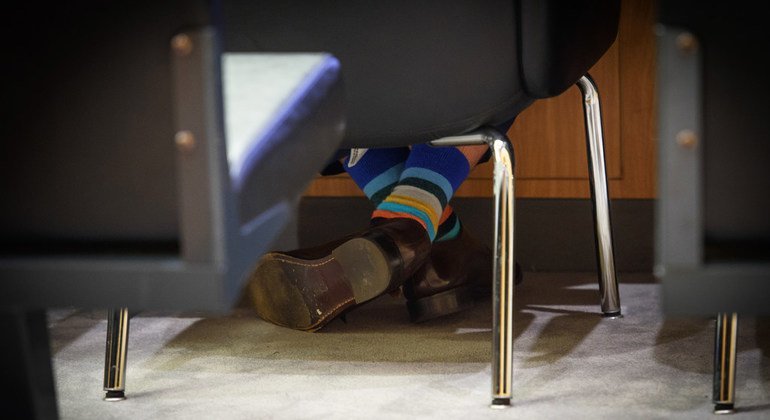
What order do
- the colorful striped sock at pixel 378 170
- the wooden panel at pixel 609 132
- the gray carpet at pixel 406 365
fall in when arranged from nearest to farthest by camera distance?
the gray carpet at pixel 406 365 → the colorful striped sock at pixel 378 170 → the wooden panel at pixel 609 132

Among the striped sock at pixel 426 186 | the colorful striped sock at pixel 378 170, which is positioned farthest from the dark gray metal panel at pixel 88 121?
the colorful striped sock at pixel 378 170

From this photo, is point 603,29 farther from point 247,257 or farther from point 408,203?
point 247,257

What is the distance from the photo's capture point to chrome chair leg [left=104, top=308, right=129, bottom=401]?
1.09 metres

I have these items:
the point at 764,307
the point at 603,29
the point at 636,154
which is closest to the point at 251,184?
the point at 764,307

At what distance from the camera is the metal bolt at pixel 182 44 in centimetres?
52

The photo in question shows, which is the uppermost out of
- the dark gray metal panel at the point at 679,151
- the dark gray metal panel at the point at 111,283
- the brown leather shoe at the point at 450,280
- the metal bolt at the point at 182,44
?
the metal bolt at the point at 182,44

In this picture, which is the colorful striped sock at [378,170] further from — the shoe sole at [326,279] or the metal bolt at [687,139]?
the metal bolt at [687,139]

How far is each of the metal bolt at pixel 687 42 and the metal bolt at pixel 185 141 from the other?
0.87 feet

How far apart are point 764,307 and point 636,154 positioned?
3.83ft

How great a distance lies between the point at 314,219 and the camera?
1818mm

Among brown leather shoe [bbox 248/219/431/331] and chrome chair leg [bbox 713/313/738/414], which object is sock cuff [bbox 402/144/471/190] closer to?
brown leather shoe [bbox 248/219/431/331]

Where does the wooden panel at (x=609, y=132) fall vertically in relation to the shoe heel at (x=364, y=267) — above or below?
above

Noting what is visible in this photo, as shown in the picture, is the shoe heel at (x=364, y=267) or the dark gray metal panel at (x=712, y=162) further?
the shoe heel at (x=364, y=267)

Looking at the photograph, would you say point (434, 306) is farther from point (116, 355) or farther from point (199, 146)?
point (199, 146)
